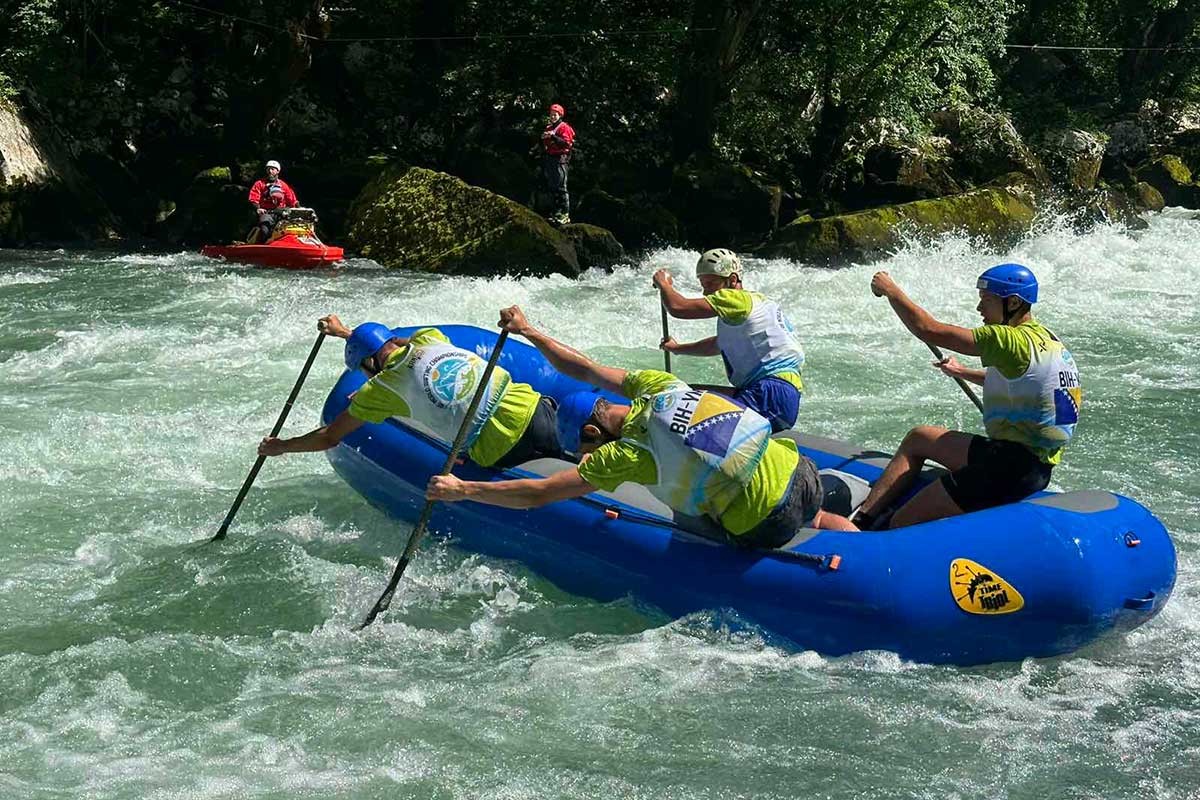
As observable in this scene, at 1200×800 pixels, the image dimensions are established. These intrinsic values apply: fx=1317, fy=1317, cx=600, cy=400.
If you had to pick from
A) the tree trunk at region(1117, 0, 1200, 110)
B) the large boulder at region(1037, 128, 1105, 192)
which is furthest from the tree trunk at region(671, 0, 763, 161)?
the tree trunk at region(1117, 0, 1200, 110)

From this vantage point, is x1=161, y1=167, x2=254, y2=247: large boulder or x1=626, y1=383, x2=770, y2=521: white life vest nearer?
x1=626, y1=383, x2=770, y2=521: white life vest

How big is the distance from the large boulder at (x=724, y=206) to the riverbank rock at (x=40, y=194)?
286 inches

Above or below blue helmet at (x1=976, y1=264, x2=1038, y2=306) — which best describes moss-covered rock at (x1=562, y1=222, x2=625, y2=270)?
below

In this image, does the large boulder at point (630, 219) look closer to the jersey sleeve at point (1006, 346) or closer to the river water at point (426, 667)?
the river water at point (426, 667)

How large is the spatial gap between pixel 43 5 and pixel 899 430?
1344 cm

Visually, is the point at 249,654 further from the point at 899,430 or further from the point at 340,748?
the point at 899,430

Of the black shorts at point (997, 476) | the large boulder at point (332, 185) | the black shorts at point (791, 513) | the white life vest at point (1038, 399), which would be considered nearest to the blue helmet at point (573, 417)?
the black shorts at point (791, 513)

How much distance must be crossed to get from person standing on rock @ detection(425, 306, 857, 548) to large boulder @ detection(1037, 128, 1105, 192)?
1471cm

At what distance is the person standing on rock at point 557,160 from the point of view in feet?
51.0

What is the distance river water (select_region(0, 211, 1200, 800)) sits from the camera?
4434 millimetres

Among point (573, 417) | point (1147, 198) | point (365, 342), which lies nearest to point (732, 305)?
point (573, 417)

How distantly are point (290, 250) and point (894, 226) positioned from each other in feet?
21.9

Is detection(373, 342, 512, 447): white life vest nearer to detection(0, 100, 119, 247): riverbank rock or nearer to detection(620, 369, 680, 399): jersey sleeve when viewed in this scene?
detection(620, 369, 680, 399): jersey sleeve

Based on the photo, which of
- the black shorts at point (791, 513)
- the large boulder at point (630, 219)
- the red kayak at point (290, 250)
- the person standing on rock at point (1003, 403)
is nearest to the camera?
the black shorts at point (791, 513)
